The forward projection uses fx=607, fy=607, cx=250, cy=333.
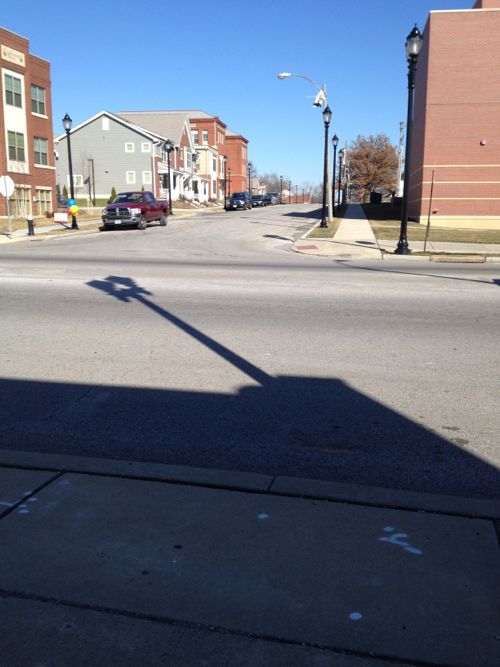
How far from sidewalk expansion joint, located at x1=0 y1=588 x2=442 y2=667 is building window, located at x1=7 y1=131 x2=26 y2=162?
125ft

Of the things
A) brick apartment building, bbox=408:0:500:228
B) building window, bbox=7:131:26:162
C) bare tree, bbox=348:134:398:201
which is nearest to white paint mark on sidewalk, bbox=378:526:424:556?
brick apartment building, bbox=408:0:500:228

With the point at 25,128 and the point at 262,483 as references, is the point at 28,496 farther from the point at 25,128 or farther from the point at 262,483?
the point at 25,128

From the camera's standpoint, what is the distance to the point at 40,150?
40.0 m

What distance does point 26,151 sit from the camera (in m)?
38.2

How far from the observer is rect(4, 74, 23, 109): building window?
36000mm

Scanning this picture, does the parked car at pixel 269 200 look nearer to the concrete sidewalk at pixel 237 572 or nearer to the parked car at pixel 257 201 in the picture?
the parked car at pixel 257 201

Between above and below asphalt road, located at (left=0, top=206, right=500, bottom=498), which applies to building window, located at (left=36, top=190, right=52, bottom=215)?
above

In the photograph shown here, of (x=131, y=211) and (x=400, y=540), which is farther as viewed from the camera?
(x=131, y=211)

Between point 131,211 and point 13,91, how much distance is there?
14.2 meters

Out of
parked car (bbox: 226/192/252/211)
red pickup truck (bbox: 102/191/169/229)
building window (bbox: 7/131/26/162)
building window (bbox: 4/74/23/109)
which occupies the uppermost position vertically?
building window (bbox: 4/74/23/109)

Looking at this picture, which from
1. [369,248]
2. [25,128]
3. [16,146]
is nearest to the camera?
[369,248]

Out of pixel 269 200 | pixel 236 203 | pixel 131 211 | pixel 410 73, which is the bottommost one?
pixel 131 211

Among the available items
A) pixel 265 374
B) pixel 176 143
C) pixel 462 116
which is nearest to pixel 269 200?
pixel 176 143

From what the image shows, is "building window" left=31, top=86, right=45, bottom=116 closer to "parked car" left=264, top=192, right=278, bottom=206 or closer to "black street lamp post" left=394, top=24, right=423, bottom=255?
"black street lamp post" left=394, top=24, right=423, bottom=255
